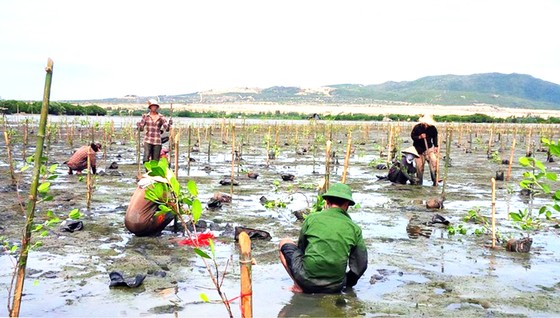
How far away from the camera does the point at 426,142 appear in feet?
43.4

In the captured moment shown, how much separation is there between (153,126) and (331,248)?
7.44 metres

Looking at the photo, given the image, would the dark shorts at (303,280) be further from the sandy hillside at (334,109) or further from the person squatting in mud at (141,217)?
the sandy hillside at (334,109)

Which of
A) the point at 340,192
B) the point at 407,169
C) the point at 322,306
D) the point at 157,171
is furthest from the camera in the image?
the point at 407,169

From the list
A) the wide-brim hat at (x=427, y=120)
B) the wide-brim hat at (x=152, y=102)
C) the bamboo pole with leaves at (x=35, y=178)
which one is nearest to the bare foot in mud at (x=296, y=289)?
the bamboo pole with leaves at (x=35, y=178)

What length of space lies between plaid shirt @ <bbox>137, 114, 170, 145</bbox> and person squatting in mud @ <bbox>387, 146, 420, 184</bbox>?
213 inches

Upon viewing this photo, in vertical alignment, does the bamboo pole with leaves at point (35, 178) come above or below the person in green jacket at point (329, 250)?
above

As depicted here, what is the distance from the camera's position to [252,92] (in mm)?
165125

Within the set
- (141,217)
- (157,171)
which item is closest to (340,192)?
(157,171)

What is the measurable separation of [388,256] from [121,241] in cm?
339

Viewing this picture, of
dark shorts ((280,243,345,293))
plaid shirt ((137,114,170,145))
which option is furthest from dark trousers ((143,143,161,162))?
dark shorts ((280,243,345,293))

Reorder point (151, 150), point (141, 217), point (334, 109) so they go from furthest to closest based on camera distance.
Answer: point (334, 109), point (151, 150), point (141, 217)

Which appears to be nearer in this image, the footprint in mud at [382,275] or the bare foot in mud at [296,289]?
the bare foot in mud at [296,289]

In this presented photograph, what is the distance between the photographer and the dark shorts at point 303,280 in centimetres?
559

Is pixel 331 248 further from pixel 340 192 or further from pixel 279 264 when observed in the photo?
pixel 279 264
